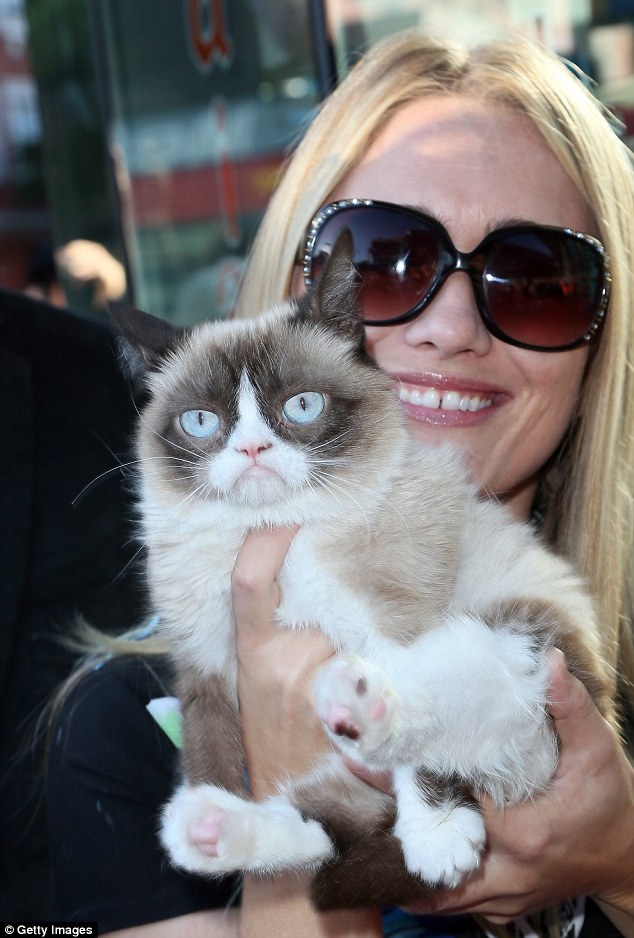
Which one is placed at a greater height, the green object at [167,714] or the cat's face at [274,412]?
the cat's face at [274,412]

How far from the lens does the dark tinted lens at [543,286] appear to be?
1.73 m

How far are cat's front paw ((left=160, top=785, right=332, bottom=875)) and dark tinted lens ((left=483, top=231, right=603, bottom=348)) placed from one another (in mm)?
1041

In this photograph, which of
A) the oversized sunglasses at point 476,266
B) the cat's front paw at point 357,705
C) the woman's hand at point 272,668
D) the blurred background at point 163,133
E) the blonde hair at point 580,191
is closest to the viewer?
the cat's front paw at point 357,705

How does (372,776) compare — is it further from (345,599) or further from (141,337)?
(141,337)

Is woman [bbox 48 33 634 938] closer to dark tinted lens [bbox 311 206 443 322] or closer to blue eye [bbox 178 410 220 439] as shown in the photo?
dark tinted lens [bbox 311 206 443 322]

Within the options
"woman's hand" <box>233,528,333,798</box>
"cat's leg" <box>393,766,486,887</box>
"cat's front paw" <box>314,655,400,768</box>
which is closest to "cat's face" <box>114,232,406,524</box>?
"woman's hand" <box>233,528,333,798</box>

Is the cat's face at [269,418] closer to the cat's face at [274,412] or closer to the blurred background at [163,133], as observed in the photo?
the cat's face at [274,412]

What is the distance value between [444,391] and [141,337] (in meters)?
0.62

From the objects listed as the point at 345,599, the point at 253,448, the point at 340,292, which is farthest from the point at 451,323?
the point at 345,599

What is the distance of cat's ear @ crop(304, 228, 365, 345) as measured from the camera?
58.6 inches

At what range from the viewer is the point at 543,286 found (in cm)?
178

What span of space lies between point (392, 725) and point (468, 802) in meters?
0.24

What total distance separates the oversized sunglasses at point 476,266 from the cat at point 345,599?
7.9 inches

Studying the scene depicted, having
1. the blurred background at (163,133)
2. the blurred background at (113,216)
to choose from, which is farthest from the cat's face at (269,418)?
the blurred background at (163,133)
